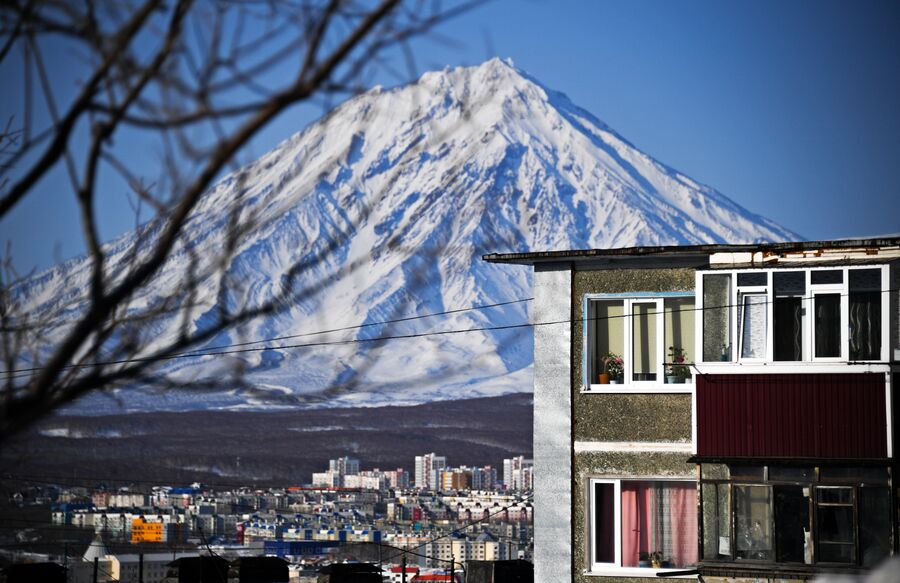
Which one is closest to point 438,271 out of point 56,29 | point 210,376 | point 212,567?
point 210,376

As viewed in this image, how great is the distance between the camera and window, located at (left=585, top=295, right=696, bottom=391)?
23.3 meters

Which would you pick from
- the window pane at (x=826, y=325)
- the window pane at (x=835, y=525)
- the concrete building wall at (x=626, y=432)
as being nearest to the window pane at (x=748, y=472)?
the window pane at (x=835, y=525)

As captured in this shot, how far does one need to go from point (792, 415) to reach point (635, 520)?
317cm

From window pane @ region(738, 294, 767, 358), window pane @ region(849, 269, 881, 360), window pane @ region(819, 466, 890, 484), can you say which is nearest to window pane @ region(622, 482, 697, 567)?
window pane @ region(819, 466, 890, 484)

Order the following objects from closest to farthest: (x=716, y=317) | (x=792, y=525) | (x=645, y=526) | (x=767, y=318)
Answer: (x=792, y=525)
(x=767, y=318)
(x=716, y=317)
(x=645, y=526)

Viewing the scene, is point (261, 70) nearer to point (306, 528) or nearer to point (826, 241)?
point (826, 241)

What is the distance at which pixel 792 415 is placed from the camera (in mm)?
21844

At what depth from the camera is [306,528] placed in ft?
653

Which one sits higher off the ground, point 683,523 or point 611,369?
point 611,369

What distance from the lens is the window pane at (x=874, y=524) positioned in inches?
818

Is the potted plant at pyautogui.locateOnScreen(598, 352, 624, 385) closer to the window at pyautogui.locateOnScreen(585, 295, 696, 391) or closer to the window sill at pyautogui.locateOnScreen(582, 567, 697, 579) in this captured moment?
the window at pyautogui.locateOnScreen(585, 295, 696, 391)

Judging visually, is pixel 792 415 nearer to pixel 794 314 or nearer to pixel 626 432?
pixel 794 314

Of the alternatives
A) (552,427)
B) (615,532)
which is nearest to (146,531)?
(552,427)

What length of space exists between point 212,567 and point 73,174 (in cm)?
3156
